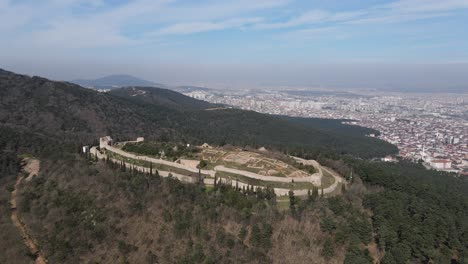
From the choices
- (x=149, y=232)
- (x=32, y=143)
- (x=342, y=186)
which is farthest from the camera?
(x=32, y=143)

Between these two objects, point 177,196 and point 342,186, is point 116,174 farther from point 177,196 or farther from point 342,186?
point 342,186

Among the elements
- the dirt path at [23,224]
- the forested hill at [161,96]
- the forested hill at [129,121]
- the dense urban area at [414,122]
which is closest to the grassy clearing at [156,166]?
the dirt path at [23,224]

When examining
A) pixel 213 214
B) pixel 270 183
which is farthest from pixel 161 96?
pixel 213 214

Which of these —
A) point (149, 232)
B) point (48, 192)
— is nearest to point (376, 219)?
point (149, 232)

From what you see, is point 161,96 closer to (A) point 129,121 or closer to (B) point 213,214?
(A) point 129,121

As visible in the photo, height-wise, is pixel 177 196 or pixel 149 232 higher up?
pixel 177 196

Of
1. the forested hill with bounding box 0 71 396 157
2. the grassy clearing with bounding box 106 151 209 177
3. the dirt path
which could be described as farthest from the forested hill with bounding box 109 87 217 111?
the grassy clearing with bounding box 106 151 209 177

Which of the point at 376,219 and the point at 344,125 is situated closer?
the point at 376,219

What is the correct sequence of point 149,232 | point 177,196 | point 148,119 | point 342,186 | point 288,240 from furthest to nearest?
point 148,119
point 342,186
point 177,196
point 149,232
point 288,240

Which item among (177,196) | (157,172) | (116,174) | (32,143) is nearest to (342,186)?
(177,196)
